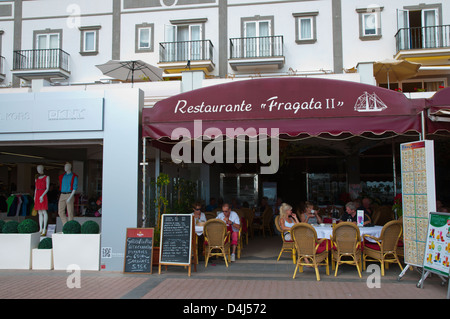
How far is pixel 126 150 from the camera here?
7137 mm

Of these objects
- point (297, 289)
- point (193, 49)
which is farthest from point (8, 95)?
point (193, 49)

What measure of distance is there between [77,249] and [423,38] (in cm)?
1605

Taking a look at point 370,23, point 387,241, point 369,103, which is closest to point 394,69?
point 370,23

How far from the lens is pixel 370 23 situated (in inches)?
635

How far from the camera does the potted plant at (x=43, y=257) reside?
23.3ft

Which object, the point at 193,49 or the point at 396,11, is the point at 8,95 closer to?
the point at 193,49

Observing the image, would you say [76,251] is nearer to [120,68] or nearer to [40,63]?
[120,68]

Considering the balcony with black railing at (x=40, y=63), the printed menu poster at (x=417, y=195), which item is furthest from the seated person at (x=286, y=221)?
the balcony with black railing at (x=40, y=63)

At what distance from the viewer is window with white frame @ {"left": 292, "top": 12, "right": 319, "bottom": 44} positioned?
16.5 metres

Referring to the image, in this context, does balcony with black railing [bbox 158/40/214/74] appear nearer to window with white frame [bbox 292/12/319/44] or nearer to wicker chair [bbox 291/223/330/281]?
window with white frame [bbox 292/12/319/44]

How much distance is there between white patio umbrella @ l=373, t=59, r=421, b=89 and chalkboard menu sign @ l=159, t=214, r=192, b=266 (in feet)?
28.8

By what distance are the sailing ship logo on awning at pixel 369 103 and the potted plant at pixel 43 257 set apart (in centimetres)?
639

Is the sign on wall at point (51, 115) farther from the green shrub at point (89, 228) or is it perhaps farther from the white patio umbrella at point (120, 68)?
the white patio umbrella at point (120, 68)

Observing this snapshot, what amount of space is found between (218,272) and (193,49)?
1291 cm
